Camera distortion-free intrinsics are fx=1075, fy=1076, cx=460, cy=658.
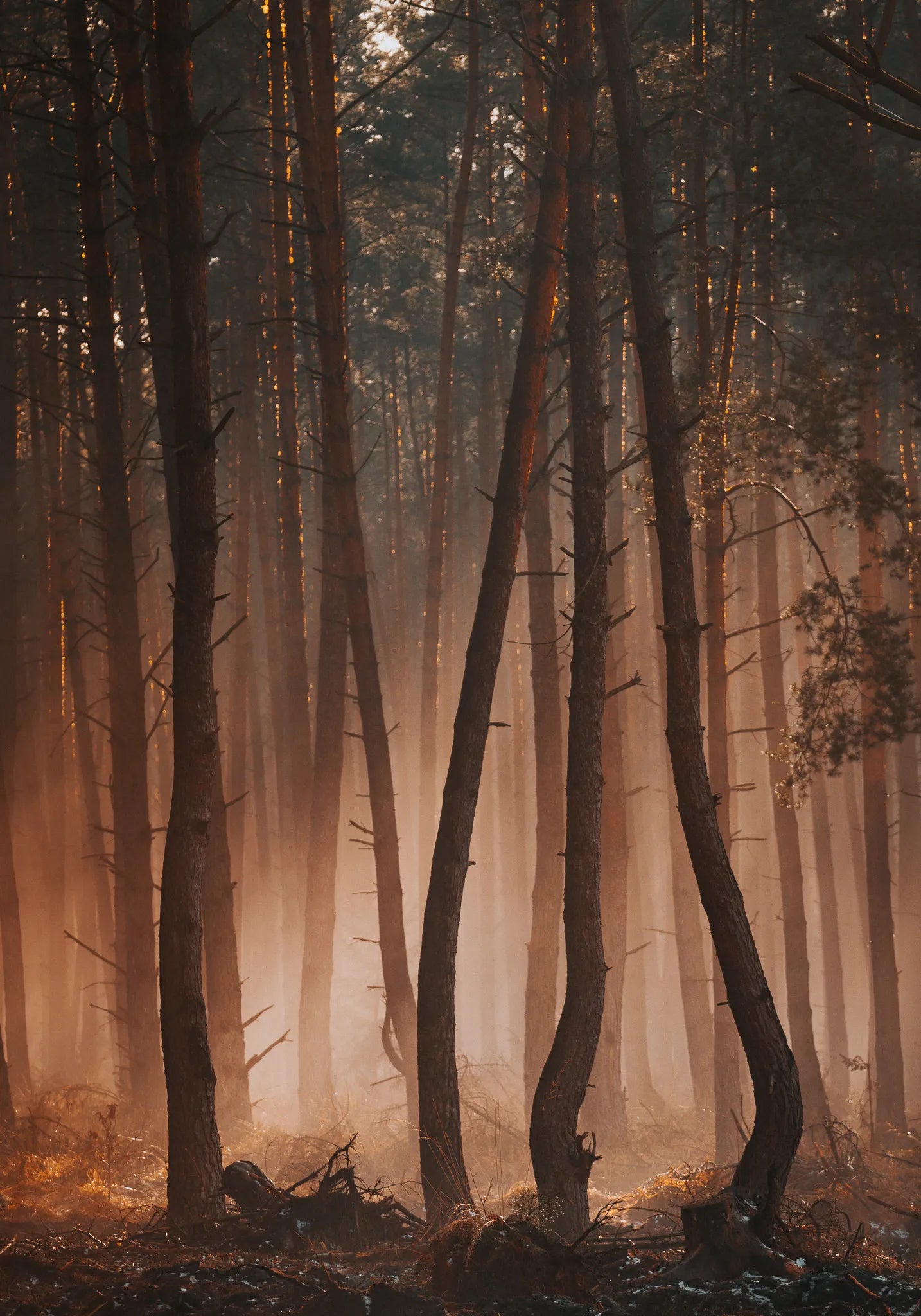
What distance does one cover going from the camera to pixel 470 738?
285 inches

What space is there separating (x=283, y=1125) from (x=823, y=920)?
9660 mm

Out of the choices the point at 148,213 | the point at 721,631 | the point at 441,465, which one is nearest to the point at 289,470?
the point at 441,465

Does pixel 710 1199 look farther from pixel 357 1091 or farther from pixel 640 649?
pixel 640 649

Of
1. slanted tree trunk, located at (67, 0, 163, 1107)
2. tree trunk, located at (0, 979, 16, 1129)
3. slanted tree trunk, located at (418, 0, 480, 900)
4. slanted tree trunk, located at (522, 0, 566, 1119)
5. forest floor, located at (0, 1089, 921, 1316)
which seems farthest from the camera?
slanted tree trunk, located at (418, 0, 480, 900)

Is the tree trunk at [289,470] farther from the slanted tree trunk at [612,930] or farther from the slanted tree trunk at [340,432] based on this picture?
the slanted tree trunk at [612,930]

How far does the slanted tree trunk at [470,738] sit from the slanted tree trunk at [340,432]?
2487 millimetres

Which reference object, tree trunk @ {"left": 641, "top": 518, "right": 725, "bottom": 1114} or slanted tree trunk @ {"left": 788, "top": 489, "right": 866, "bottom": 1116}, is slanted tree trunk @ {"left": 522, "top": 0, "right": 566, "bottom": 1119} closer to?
tree trunk @ {"left": 641, "top": 518, "right": 725, "bottom": 1114}

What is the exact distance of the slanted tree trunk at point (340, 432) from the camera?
9727 mm

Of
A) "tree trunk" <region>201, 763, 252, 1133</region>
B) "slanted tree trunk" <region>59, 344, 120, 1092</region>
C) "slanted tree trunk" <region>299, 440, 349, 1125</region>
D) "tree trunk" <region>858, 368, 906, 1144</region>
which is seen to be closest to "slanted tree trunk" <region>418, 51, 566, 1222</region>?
"tree trunk" <region>201, 763, 252, 1133</region>

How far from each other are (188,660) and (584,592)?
261 cm

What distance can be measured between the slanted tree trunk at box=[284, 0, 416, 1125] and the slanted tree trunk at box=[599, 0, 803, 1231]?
3548 millimetres

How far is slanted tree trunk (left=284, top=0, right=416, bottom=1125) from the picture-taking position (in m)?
9.73

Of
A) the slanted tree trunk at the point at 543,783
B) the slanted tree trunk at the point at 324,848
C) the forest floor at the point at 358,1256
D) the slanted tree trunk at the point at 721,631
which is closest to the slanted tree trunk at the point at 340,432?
the slanted tree trunk at the point at 324,848

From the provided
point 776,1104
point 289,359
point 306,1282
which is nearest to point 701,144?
point 289,359
